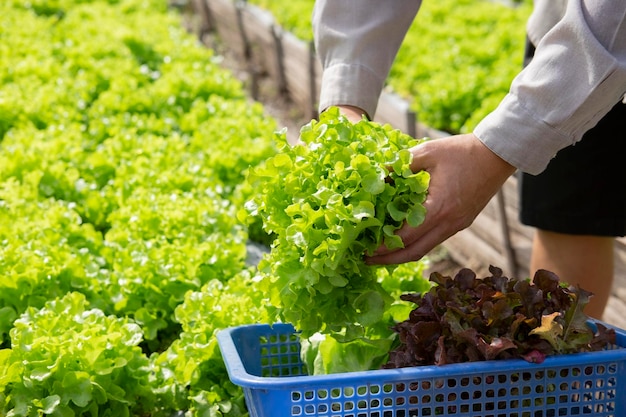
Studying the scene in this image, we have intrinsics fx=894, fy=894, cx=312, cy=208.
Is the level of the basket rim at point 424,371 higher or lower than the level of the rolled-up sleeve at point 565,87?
lower

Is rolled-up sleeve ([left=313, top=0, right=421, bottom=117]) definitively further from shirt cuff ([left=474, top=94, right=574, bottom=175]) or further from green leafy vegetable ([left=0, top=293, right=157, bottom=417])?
green leafy vegetable ([left=0, top=293, right=157, bottom=417])

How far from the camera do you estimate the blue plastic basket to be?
7.23ft

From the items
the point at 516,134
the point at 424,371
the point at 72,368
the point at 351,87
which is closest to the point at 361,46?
the point at 351,87

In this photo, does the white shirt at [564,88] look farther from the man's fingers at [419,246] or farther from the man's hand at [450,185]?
the man's fingers at [419,246]

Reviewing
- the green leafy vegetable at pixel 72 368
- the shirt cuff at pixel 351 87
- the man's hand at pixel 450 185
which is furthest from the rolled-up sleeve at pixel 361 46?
the green leafy vegetable at pixel 72 368

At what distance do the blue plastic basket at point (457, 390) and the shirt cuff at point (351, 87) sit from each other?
88 centimetres

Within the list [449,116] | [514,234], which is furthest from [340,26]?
[449,116]

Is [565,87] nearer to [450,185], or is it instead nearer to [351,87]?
[450,185]

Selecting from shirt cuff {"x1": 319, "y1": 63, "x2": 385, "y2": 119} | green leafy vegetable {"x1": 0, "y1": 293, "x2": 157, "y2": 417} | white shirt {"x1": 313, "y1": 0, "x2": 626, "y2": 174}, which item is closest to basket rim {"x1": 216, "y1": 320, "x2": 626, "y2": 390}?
white shirt {"x1": 313, "y1": 0, "x2": 626, "y2": 174}

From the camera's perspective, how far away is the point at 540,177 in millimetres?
3400

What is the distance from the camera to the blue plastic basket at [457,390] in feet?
7.23

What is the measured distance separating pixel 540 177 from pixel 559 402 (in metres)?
1.25

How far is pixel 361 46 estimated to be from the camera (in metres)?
2.87

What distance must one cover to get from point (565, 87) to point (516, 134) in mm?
174
